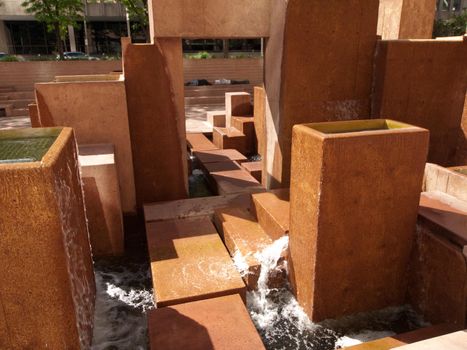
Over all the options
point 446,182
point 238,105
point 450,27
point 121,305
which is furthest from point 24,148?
point 450,27

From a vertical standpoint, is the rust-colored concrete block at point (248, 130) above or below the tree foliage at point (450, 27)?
below

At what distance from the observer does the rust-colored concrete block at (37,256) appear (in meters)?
2.67

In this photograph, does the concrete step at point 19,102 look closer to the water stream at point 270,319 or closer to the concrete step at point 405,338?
the water stream at point 270,319

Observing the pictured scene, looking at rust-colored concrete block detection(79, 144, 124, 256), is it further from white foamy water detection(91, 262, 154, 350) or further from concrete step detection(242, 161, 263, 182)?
concrete step detection(242, 161, 263, 182)

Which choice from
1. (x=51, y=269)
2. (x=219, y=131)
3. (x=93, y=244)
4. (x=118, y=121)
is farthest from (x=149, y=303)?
(x=219, y=131)

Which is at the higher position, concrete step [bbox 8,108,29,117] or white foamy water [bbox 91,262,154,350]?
concrete step [bbox 8,108,29,117]

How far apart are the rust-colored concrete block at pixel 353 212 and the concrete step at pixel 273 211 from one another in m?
0.43

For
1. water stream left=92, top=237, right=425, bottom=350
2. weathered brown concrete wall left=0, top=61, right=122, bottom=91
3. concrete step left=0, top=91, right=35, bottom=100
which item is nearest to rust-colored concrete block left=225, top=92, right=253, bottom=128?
water stream left=92, top=237, right=425, bottom=350

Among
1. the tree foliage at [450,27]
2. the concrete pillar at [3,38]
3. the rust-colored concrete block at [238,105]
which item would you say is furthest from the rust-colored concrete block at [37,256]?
the concrete pillar at [3,38]

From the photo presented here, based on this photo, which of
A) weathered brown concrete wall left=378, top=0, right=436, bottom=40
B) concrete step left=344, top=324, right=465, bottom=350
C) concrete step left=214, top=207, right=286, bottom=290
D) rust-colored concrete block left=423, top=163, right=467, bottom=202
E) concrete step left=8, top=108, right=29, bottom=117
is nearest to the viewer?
concrete step left=344, top=324, right=465, bottom=350

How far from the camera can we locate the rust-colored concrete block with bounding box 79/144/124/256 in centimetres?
516

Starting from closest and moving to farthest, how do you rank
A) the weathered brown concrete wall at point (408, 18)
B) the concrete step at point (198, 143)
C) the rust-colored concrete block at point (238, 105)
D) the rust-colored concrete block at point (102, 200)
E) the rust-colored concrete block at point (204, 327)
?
the rust-colored concrete block at point (204, 327) < the rust-colored concrete block at point (102, 200) < the weathered brown concrete wall at point (408, 18) < the concrete step at point (198, 143) < the rust-colored concrete block at point (238, 105)

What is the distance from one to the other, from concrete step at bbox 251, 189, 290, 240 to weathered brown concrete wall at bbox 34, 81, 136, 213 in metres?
→ 2.14

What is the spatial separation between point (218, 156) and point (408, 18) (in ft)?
16.8
